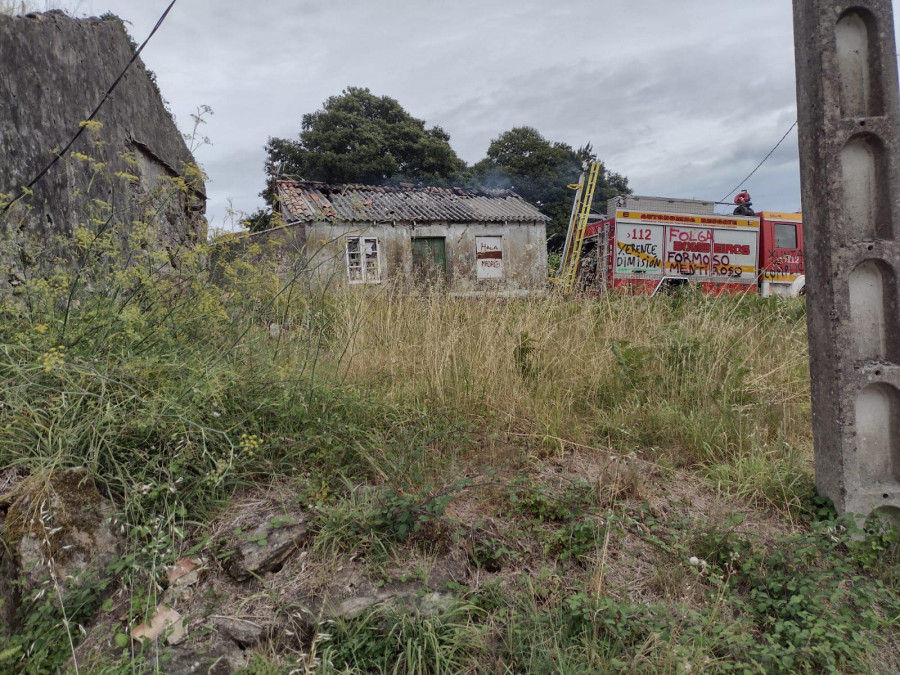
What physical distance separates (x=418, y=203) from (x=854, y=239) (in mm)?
16116

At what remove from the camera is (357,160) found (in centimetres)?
2664

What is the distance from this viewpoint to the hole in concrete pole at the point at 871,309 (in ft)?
7.85

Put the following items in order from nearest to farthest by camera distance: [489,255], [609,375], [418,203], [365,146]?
[609,375] < [418,203] < [489,255] < [365,146]

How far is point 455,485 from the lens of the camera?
221cm

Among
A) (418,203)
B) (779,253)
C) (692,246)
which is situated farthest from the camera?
(418,203)

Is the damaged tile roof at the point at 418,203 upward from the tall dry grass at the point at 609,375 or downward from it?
upward

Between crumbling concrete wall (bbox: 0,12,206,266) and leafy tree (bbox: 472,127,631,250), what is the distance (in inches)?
1025

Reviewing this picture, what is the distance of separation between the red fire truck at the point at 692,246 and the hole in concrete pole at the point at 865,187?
27.4 ft

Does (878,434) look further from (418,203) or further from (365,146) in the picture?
(365,146)

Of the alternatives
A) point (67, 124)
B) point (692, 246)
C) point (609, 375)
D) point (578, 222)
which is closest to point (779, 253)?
point (692, 246)

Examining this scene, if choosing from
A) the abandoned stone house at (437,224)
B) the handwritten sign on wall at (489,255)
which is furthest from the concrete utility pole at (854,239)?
the handwritten sign on wall at (489,255)

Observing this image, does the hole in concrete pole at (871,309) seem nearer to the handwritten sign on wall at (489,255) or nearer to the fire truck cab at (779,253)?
the fire truck cab at (779,253)

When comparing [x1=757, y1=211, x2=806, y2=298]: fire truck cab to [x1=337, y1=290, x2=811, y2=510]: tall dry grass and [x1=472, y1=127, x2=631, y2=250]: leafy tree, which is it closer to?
[x1=337, y1=290, x2=811, y2=510]: tall dry grass

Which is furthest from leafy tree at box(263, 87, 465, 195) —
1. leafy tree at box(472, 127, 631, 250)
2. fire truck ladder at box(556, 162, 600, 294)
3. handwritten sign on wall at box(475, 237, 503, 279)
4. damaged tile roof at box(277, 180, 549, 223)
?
fire truck ladder at box(556, 162, 600, 294)
